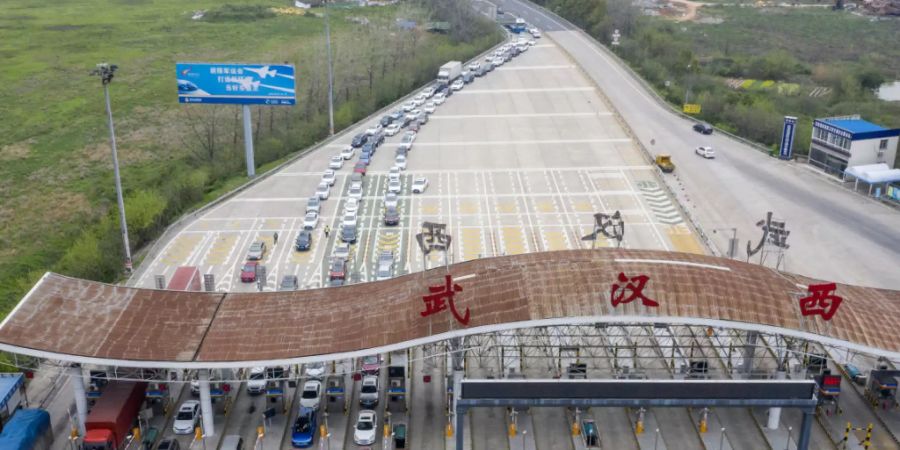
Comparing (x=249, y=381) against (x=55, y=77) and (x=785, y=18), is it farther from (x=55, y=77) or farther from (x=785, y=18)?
(x=785, y=18)

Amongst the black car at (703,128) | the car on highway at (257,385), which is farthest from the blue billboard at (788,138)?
the car on highway at (257,385)

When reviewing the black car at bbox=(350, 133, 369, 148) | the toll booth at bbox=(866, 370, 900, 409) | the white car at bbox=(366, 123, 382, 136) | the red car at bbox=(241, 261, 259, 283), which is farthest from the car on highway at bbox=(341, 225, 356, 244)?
the toll booth at bbox=(866, 370, 900, 409)

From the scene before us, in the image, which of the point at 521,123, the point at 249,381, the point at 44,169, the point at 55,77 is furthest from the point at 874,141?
the point at 55,77

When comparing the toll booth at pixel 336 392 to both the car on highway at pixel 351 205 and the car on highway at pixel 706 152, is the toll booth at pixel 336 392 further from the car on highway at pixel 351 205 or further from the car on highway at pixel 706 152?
the car on highway at pixel 706 152

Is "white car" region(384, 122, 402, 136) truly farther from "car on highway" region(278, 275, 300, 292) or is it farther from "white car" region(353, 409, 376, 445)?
"white car" region(353, 409, 376, 445)

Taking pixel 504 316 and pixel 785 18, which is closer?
pixel 504 316

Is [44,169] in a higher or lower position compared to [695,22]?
lower

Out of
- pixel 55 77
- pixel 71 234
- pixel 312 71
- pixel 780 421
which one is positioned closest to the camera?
pixel 780 421
